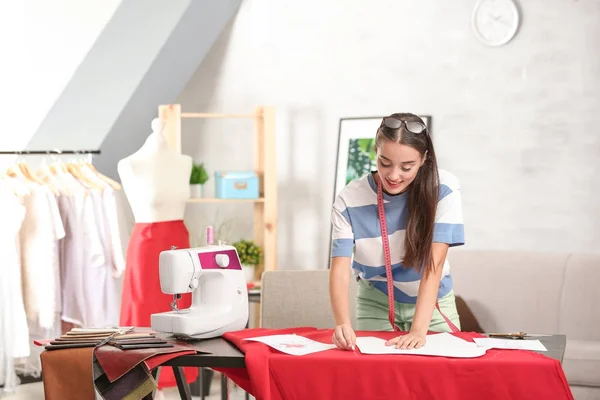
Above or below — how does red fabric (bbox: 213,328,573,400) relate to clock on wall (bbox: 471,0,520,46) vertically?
below

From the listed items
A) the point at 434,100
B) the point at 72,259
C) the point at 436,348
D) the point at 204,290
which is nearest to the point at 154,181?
the point at 72,259

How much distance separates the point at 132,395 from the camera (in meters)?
2.29

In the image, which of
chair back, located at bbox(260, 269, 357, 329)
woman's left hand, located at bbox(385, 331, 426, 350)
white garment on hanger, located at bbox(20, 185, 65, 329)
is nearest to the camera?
woman's left hand, located at bbox(385, 331, 426, 350)

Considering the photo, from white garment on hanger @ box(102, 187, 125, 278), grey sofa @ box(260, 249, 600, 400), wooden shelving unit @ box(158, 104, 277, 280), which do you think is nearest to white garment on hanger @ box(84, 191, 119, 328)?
white garment on hanger @ box(102, 187, 125, 278)

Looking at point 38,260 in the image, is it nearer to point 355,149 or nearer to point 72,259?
point 72,259

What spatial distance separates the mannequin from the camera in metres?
4.42

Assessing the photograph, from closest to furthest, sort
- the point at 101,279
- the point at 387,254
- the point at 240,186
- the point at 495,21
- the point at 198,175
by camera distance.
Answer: the point at 387,254 → the point at 101,279 → the point at 495,21 → the point at 240,186 → the point at 198,175

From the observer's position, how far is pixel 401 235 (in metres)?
2.52

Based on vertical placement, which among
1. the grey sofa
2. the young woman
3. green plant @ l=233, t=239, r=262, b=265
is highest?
the young woman

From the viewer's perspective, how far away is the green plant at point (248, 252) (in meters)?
5.18

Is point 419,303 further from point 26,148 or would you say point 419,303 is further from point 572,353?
point 26,148

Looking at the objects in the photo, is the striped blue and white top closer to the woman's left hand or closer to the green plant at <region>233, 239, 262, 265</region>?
the woman's left hand

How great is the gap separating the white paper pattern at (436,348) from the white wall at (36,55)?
3.38 meters

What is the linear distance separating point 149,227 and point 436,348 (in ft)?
8.03
